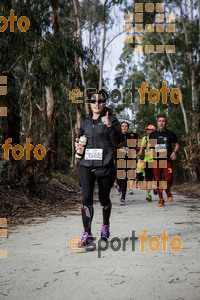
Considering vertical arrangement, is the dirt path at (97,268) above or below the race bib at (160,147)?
below

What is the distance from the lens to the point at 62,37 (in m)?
9.94

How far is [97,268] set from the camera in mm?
3391

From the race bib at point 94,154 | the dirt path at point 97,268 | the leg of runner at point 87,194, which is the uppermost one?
the race bib at point 94,154

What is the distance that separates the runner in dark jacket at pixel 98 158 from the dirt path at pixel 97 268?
0.42m

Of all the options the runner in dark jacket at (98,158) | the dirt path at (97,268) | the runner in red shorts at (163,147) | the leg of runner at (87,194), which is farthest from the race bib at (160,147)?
the leg of runner at (87,194)

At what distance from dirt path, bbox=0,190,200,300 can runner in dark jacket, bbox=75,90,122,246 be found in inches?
16.6

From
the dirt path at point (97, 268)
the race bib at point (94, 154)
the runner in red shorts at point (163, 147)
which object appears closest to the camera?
the dirt path at point (97, 268)

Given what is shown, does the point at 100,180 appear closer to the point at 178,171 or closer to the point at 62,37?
the point at 62,37

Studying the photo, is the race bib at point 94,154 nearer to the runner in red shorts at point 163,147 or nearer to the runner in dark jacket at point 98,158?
the runner in dark jacket at point 98,158

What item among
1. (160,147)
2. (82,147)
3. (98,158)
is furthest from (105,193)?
(160,147)

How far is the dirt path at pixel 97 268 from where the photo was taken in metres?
2.79

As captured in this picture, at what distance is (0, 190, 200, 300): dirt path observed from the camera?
9.16 feet

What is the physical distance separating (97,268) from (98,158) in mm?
1393

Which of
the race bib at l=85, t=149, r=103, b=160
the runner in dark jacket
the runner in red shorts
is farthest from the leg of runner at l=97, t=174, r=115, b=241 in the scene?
the runner in red shorts
